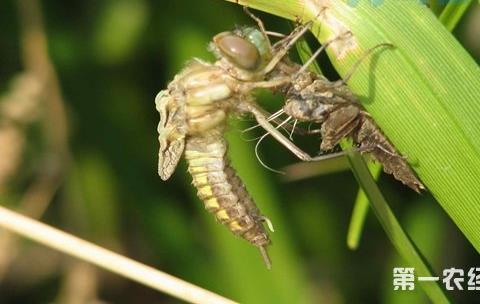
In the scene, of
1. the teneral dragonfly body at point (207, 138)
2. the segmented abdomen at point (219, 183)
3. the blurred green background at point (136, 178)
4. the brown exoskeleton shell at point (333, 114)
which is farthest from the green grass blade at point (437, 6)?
the blurred green background at point (136, 178)

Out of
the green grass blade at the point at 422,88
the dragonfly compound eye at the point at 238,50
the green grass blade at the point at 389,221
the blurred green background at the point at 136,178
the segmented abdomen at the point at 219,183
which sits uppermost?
the green grass blade at the point at 422,88

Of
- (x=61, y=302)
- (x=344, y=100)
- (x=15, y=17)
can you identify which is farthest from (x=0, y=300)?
(x=344, y=100)

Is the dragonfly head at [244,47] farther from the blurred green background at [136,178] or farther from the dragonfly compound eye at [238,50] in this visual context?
the blurred green background at [136,178]

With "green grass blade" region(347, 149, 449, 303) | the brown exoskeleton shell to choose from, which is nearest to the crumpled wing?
the brown exoskeleton shell

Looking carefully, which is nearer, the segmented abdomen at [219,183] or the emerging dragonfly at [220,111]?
the emerging dragonfly at [220,111]

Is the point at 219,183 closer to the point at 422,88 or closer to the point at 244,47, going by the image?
the point at 244,47

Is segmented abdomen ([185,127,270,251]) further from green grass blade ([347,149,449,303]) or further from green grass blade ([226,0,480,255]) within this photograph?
Result: green grass blade ([226,0,480,255])

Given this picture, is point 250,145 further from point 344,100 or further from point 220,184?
point 344,100
